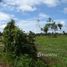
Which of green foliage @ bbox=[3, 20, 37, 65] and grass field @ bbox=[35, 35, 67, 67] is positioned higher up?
green foliage @ bbox=[3, 20, 37, 65]

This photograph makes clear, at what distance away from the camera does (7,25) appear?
83.7 feet

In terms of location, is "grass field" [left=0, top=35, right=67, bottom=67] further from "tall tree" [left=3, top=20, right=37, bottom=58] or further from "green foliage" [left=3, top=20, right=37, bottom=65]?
"tall tree" [left=3, top=20, right=37, bottom=58]

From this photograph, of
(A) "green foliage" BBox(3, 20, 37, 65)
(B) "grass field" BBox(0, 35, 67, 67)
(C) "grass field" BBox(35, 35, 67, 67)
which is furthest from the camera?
(C) "grass field" BBox(35, 35, 67, 67)

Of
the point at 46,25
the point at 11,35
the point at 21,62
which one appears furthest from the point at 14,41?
the point at 46,25

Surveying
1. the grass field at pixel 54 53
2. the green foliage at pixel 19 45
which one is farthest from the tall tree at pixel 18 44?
the grass field at pixel 54 53

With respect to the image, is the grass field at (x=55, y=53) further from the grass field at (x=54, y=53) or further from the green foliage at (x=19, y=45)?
the green foliage at (x=19, y=45)

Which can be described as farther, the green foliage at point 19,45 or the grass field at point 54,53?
the grass field at point 54,53

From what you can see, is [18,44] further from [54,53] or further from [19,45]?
[54,53]

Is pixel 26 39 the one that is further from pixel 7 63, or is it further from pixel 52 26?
pixel 52 26

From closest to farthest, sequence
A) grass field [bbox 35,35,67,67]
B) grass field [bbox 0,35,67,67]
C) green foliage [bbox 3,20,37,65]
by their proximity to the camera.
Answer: green foliage [bbox 3,20,37,65] < grass field [bbox 0,35,67,67] < grass field [bbox 35,35,67,67]

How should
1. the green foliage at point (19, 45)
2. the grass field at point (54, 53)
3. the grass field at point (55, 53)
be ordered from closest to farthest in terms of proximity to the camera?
the green foliage at point (19, 45)
the grass field at point (54, 53)
the grass field at point (55, 53)

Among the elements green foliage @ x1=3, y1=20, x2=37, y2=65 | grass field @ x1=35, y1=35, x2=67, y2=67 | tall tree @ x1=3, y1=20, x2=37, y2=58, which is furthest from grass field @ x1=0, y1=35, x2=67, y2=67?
tall tree @ x1=3, y1=20, x2=37, y2=58

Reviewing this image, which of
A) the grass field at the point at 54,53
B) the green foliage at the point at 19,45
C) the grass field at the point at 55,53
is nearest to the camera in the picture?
the green foliage at the point at 19,45

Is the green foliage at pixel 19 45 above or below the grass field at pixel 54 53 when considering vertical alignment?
above
